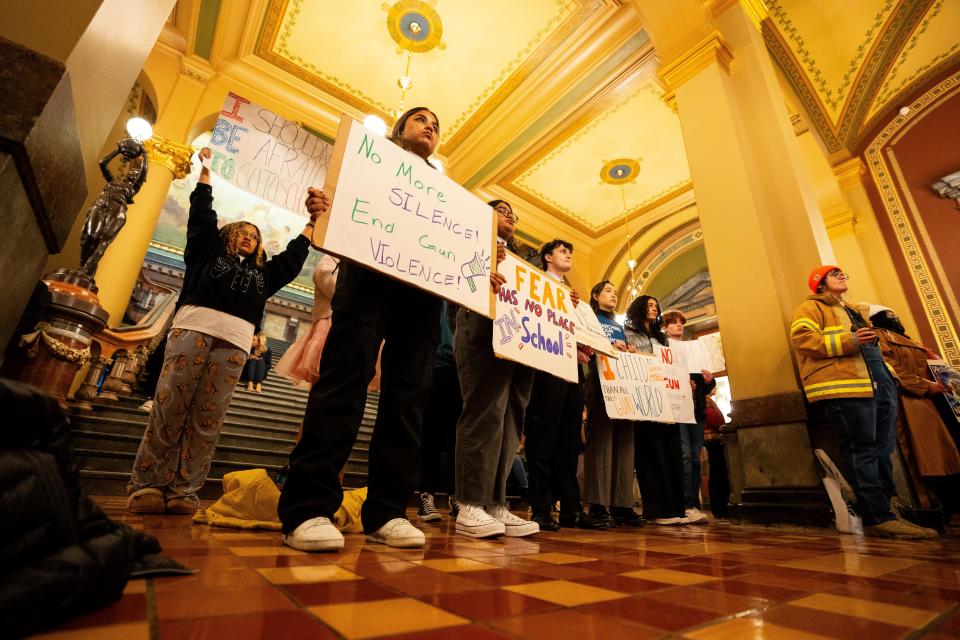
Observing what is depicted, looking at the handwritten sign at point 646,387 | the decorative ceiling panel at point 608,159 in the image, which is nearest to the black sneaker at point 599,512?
the handwritten sign at point 646,387

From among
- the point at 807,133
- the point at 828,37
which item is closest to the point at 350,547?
the point at 828,37

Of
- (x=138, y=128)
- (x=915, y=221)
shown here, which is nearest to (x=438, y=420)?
(x=138, y=128)

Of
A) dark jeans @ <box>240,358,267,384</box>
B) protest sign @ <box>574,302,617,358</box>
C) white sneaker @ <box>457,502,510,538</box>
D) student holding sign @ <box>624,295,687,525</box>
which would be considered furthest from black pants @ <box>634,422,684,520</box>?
dark jeans @ <box>240,358,267,384</box>

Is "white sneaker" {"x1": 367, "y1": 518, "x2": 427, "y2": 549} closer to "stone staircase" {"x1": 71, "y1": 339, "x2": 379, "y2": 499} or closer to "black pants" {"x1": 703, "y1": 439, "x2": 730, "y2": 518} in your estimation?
"stone staircase" {"x1": 71, "y1": 339, "x2": 379, "y2": 499}

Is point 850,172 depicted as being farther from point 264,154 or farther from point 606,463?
point 264,154

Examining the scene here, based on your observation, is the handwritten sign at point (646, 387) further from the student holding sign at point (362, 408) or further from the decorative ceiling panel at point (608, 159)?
the decorative ceiling panel at point (608, 159)

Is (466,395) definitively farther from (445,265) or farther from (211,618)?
(211,618)

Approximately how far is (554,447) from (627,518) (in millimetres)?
843

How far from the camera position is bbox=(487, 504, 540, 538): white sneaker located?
6.11 ft

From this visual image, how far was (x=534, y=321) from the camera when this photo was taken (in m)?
2.23

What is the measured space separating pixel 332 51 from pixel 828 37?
6.57 m

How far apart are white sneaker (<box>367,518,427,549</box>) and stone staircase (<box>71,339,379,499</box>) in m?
2.50

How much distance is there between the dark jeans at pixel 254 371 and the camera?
724 cm

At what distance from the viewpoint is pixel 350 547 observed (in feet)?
4.38
